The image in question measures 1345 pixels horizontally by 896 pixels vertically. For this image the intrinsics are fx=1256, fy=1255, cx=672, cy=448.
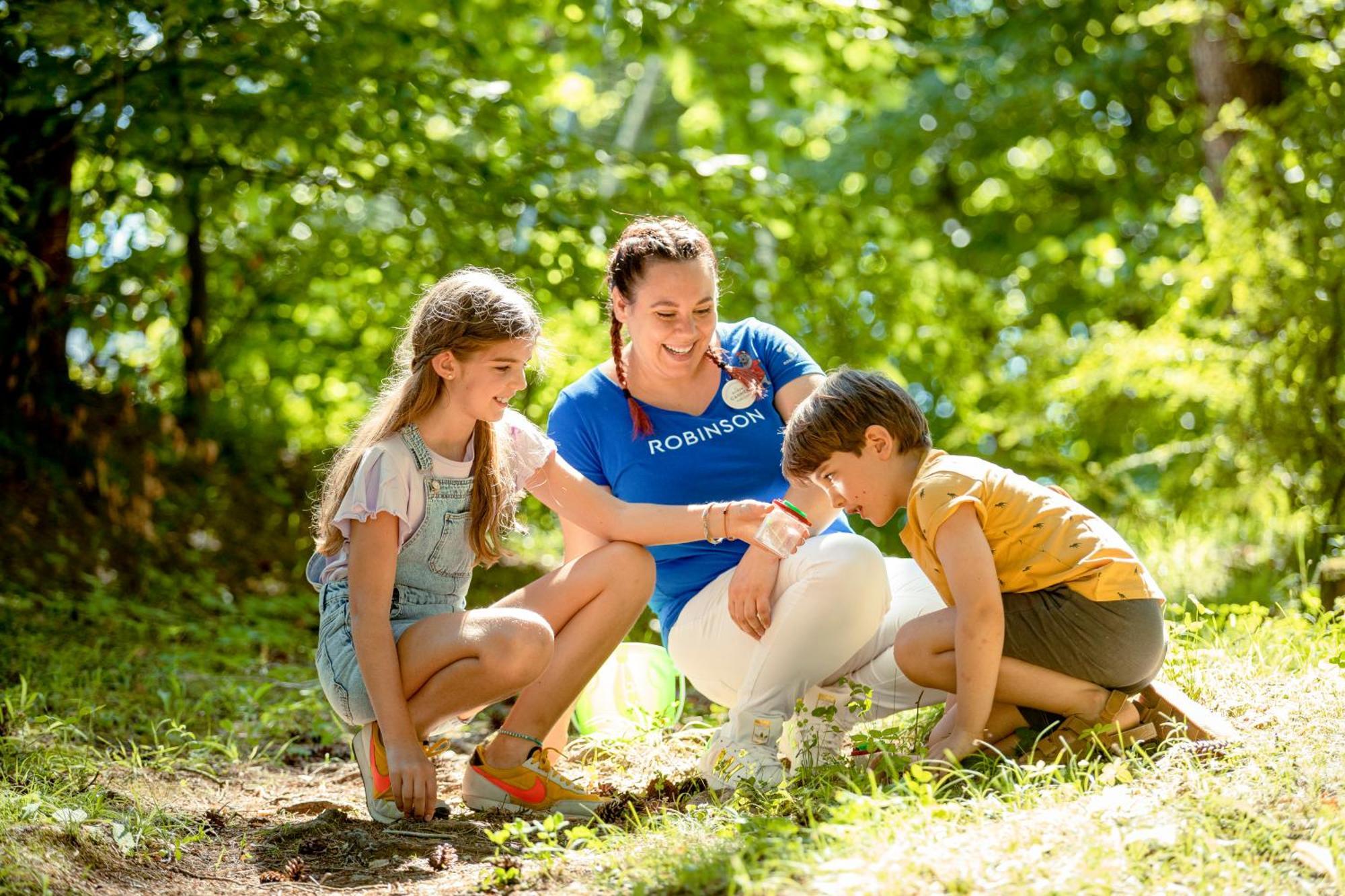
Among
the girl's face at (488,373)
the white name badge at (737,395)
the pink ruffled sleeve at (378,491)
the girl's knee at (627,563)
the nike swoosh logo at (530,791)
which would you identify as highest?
the girl's face at (488,373)

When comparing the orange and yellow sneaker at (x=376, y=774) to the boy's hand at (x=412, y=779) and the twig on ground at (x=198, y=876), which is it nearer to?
the boy's hand at (x=412, y=779)

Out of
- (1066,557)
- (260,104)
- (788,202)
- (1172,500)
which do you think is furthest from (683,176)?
(1066,557)

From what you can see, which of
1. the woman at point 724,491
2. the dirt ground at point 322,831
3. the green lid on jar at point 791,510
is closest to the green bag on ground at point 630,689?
the dirt ground at point 322,831

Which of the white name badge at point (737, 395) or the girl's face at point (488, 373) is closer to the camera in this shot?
the girl's face at point (488, 373)

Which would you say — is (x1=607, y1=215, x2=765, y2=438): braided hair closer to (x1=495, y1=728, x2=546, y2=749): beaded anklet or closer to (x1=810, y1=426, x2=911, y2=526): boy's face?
(x1=810, y1=426, x2=911, y2=526): boy's face

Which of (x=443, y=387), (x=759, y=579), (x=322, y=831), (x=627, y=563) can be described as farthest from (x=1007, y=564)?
(x=322, y=831)

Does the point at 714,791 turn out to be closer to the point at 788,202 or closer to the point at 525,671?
the point at 525,671

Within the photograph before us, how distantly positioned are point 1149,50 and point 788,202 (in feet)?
13.9

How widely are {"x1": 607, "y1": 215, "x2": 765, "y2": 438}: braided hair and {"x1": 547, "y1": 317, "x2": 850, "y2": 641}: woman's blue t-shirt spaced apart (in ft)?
0.10

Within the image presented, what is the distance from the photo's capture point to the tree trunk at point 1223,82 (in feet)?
21.5

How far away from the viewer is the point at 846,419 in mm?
2688

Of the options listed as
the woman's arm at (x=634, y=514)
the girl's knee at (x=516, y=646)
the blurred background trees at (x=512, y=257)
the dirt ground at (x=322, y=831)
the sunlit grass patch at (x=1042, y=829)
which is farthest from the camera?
the blurred background trees at (x=512, y=257)

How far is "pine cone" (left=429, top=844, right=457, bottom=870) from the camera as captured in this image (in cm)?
242

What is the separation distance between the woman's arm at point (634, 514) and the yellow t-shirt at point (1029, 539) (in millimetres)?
356
